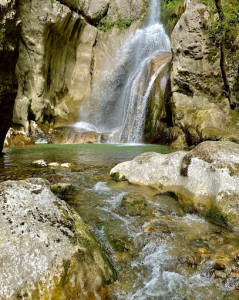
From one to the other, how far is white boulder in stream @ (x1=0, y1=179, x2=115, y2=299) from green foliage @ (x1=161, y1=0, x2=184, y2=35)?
2240 centimetres

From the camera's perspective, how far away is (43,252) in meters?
1.79

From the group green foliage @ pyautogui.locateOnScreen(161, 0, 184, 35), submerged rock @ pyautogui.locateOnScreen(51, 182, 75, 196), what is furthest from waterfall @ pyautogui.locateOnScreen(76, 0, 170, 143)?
submerged rock @ pyautogui.locateOnScreen(51, 182, 75, 196)

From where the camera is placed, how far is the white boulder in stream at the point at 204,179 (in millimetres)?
3168

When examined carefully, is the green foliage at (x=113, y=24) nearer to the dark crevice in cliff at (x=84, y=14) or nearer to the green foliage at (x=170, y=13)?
the dark crevice in cliff at (x=84, y=14)

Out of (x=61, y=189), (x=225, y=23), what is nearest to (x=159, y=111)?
(x=225, y=23)

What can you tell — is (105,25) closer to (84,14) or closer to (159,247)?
(84,14)

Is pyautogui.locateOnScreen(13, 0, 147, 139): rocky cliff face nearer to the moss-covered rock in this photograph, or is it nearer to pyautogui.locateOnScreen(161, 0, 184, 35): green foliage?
pyautogui.locateOnScreen(161, 0, 184, 35): green foliage

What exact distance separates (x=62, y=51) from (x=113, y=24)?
23.7ft

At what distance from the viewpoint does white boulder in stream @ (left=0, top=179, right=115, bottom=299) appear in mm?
1610

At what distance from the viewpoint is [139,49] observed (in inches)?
895

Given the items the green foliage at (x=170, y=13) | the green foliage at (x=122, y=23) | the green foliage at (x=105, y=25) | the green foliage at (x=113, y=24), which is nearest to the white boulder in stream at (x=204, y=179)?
the green foliage at (x=170, y=13)

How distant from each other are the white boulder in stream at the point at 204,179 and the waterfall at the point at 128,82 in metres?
12.0

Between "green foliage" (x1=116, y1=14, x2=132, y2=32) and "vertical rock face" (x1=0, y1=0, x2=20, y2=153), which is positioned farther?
"green foliage" (x1=116, y1=14, x2=132, y2=32)

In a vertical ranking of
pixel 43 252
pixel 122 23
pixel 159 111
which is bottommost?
pixel 43 252
